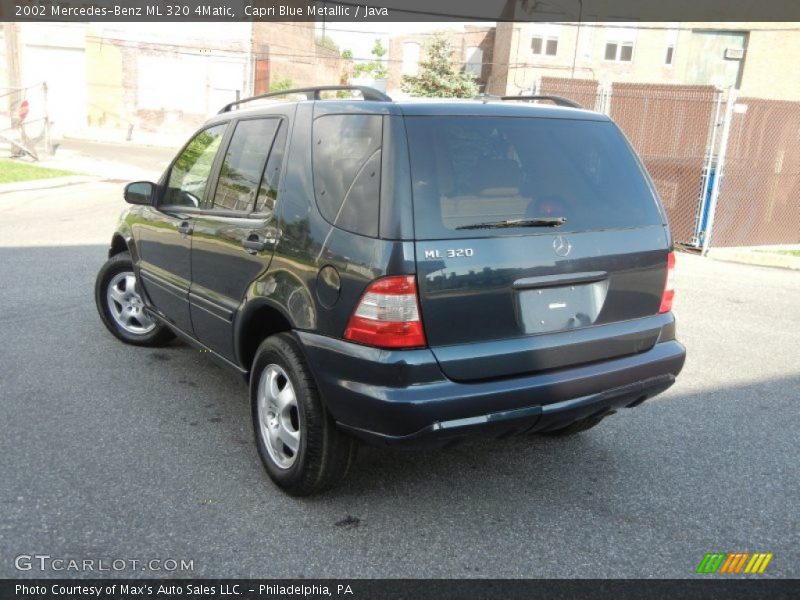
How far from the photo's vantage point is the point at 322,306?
305 centimetres

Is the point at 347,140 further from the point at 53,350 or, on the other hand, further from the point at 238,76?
the point at 238,76

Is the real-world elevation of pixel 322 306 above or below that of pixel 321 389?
above

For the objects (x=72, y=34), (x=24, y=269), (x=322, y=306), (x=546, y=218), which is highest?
(x=72, y=34)

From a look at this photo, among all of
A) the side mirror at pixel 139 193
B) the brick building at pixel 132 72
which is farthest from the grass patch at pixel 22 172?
the brick building at pixel 132 72

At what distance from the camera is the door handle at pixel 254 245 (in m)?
3.50

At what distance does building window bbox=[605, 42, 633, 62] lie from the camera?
3775 centimetres

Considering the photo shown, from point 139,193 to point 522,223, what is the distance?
294 cm

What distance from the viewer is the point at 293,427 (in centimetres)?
340

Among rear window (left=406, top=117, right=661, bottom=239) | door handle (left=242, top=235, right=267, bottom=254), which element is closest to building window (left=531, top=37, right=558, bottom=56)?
rear window (left=406, top=117, right=661, bottom=239)

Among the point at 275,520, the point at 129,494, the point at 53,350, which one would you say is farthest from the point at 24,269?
the point at 275,520

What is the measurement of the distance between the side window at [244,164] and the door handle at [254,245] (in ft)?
0.72

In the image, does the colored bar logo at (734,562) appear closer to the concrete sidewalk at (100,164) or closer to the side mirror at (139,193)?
the side mirror at (139,193)

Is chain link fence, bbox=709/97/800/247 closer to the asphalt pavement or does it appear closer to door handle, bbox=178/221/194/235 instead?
the asphalt pavement

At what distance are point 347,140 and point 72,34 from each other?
120ft
